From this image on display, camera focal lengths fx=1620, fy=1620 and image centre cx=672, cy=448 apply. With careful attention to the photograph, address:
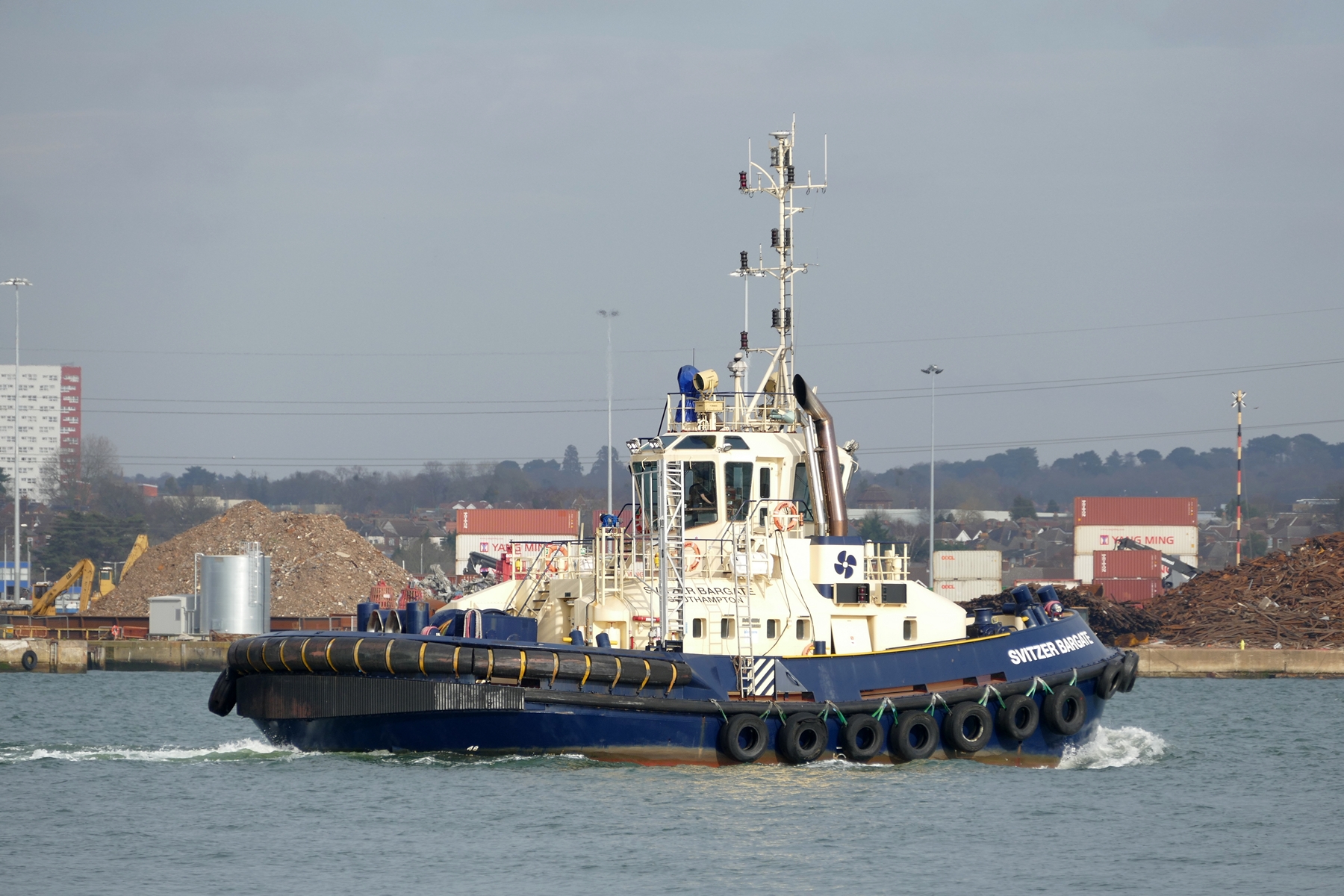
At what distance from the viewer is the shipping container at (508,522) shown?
251 feet

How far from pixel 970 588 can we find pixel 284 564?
2279cm

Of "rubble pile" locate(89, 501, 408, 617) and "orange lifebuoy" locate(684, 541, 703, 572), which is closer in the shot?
"orange lifebuoy" locate(684, 541, 703, 572)

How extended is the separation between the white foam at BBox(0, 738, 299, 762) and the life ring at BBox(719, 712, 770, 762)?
5.20m

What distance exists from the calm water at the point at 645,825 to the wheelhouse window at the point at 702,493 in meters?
3.17

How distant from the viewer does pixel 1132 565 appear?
202 feet

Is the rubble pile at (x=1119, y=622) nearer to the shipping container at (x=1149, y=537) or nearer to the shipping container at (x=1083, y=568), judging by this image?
the shipping container at (x=1083, y=568)

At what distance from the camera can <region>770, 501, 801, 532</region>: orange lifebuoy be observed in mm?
18203

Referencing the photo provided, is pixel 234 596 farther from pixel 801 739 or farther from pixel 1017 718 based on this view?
pixel 1017 718

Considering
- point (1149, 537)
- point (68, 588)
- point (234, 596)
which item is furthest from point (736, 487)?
point (1149, 537)

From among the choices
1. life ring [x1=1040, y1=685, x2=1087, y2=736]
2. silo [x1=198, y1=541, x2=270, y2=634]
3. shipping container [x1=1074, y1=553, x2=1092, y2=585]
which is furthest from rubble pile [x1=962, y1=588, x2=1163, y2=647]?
life ring [x1=1040, y1=685, x2=1087, y2=736]

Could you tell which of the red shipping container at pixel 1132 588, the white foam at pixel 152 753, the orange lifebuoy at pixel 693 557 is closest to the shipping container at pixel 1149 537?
the red shipping container at pixel 1132 588

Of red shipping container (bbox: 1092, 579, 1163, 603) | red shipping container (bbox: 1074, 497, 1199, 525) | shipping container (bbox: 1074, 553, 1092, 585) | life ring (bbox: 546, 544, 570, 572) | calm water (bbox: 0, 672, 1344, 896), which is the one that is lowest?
calm water (bbox: 0, 672, 1344, 896)

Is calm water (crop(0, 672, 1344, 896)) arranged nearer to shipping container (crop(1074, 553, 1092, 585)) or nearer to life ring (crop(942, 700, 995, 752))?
life ring (crop(942, 700, 995, 752))

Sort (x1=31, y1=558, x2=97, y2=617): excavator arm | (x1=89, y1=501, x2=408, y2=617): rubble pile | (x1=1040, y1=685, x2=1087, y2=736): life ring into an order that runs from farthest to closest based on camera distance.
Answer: (x1=89, y1=501, x2=408, y2=617): rubble pile < (x1=31, y1=558, x2=97, y2=617): excavator arm < (x1=1040, y1=685, x2=1087, y2=736): life ring
